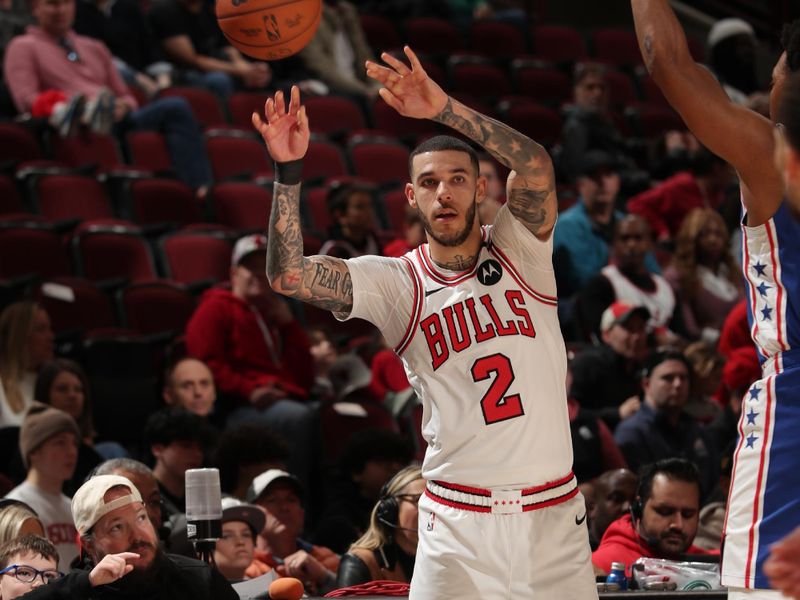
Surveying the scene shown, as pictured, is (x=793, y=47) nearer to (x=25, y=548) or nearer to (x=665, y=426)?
(x=25, y=548)

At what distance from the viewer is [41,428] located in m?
5.82

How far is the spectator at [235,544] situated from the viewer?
5.29 m

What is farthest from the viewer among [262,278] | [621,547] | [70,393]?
[262,278]

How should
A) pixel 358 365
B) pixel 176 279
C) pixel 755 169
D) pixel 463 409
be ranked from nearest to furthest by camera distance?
pixel 755 169 → pixel 463 409 → pixel 358 365 → pixel 176 279

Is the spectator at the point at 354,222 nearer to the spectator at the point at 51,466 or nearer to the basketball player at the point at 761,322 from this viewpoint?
the spectator at the point at 51,466

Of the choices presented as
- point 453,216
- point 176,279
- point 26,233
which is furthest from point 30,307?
point 453,216

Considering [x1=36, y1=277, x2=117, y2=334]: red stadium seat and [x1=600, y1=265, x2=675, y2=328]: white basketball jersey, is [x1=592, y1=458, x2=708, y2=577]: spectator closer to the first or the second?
[x1=600, y1=265, x2=675, y2=328]: white basketball jersey

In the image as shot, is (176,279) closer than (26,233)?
No

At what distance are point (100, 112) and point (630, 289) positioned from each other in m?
3.62

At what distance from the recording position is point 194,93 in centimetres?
1037

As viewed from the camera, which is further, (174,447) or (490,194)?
(490,194)

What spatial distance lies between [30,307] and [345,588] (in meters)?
2.77

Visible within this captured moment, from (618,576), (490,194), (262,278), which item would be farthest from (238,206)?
(618,576)

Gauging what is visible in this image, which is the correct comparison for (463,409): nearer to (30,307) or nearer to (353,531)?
(353,531)
